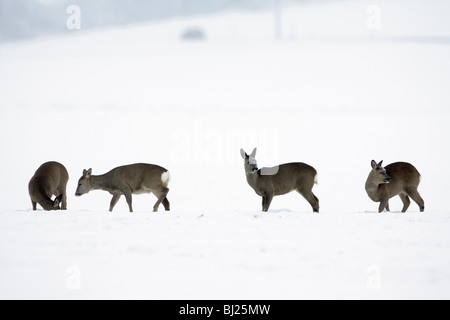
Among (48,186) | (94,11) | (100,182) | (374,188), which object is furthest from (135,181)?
(94,11)

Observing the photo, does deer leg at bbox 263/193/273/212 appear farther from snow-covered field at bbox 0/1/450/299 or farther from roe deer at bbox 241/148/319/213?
snow-covered field at bbox 0/1/450/299

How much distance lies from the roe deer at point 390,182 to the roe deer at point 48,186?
5712 millimetres

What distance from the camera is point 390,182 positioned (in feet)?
46.7

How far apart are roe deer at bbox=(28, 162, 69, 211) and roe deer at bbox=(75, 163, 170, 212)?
536mm

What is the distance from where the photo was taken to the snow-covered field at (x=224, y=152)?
29.3ft

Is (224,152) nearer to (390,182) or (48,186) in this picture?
(390,182)

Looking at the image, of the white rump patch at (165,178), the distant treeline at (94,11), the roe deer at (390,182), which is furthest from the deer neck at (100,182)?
the distant treeline at (94,11)

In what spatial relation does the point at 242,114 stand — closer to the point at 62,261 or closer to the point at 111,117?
the point at 111,117

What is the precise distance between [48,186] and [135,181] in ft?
5.37

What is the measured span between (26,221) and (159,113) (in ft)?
78.2

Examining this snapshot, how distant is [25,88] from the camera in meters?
41.1

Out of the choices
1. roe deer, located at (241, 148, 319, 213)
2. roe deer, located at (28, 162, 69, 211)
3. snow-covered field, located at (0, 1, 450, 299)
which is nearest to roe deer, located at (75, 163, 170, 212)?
roe deer, located at (28, 162, 69, 211)

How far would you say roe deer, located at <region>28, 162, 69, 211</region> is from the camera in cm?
1355
